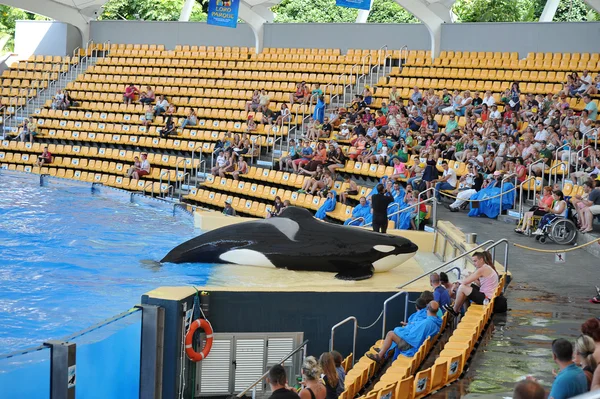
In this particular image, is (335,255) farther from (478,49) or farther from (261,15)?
(261,15)

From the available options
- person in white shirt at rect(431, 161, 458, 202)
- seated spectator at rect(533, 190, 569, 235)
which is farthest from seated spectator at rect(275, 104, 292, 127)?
seated spectator at rect(533, 190, 569, 235)

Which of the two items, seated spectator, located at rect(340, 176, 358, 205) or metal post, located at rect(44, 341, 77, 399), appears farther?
seated spectator, located at rect(340, 176, 358, 205)

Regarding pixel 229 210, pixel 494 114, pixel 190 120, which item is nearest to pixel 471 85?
pixel 494 114

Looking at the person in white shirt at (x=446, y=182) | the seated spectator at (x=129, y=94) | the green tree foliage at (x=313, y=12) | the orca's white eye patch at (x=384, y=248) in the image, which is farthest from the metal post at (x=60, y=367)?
the green tree foliage at (x=313, y=12)

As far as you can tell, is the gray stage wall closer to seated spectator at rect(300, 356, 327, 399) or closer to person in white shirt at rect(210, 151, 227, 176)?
person in white shirt at rect(210, 151, 227, 176)

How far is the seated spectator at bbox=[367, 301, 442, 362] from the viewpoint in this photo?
29.8ft

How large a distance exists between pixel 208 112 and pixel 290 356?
17.2m

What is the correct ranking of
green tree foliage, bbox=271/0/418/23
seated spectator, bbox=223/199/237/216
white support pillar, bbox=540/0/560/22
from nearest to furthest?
seated spectator, bbox=223/199/237/216
white support pillar, bbox=540/0/560/22
green tree foliage, bbox=271/0/418/23

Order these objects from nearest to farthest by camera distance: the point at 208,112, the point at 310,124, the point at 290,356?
the point at 290,356
the point at 310,124
the point at 208,112

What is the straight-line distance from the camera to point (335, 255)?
1306 centimetres

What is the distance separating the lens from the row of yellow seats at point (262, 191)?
18.7 metres

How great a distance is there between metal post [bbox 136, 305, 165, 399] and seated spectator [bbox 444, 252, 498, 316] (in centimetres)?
337

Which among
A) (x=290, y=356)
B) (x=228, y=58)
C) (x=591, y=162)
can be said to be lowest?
(x=290, y=356)

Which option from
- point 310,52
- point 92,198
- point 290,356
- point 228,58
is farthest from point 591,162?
point 228,58
